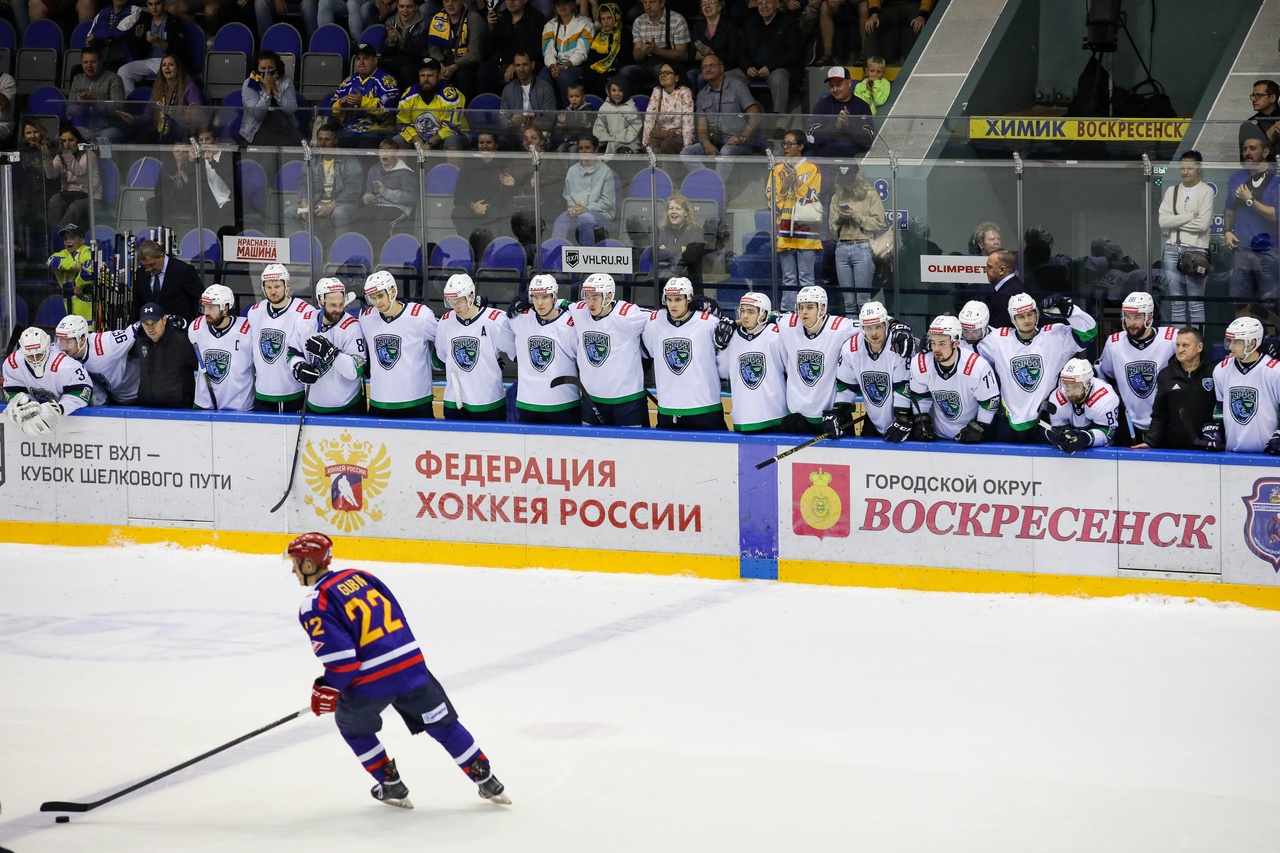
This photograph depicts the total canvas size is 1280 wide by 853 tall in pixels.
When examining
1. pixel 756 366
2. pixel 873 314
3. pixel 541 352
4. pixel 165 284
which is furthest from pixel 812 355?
pixel 165 284

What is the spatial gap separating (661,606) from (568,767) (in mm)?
2616

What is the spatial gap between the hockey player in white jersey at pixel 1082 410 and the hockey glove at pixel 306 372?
4.22 metres

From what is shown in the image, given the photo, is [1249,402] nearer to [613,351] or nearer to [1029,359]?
[1029,359]

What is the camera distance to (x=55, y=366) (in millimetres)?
10492

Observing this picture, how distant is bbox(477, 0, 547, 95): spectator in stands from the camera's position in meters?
13.7

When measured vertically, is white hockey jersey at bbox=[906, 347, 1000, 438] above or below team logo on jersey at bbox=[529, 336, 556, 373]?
below

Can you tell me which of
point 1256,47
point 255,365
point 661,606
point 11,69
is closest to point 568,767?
point 661,606

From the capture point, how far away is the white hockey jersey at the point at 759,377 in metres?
9.49

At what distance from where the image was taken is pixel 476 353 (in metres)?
10.0

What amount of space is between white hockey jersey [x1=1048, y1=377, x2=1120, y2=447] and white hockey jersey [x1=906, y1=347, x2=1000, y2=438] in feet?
1.31

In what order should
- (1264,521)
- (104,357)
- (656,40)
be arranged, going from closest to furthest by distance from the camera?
(1264,521) → (104,357) → (656,40)

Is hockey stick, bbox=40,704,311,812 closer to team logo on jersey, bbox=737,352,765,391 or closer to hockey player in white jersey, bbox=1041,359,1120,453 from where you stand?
team logo on jersey, bbox=737,352,765,391

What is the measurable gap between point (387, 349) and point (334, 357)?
0.32 meters

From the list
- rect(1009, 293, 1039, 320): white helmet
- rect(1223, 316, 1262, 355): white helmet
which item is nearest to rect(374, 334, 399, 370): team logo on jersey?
rect(1009, 293, 1039, 320): white helmet
